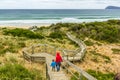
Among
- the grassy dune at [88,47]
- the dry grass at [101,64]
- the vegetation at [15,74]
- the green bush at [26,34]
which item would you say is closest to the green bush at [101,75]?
the grassy dune at [88,47]

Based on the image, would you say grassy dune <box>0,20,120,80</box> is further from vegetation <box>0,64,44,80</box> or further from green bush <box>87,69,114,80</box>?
vegetation <box>0,64,44,80</box>

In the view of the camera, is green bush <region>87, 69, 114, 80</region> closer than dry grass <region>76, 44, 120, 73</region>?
Yes

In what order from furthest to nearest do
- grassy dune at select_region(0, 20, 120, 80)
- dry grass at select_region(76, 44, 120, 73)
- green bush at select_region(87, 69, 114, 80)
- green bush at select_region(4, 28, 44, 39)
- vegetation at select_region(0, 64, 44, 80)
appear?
green bush at select_region(4, 28, 44, 39)
dry grass at select_region(76, 44, 120, 73)
grassy dune at select_region(0, 20, 120, 80)
green bush at select_region(87, 69, 114, 80)
vegetation at select_region(0, 64, 44, 80)

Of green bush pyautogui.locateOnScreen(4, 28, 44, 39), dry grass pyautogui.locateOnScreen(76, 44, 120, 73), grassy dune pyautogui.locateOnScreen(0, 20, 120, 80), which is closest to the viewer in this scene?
grassy dune pyautogui.locateOnScreen(0, 20, 120, 80)

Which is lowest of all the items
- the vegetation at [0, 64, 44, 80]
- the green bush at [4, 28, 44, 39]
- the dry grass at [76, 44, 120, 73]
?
the dry grass at [76, 44, 120, 73]

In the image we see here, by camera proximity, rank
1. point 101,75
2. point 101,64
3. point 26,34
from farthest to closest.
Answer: point 26,34, point 101,64, point 101,75

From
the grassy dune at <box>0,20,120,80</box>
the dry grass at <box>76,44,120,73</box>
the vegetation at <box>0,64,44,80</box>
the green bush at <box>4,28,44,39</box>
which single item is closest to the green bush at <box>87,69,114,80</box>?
the grassy dune at <box>0,20,120,80</box>

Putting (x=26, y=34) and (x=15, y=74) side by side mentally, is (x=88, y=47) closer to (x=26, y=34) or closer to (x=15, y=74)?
(x=26, y=34)

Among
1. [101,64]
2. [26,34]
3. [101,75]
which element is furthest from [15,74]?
[26,34]

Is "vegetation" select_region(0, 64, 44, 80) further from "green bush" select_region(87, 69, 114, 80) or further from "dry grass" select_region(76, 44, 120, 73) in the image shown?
"dry grass" select_region(76, 44, 120, 73)

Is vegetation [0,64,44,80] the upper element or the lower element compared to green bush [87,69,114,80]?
upper

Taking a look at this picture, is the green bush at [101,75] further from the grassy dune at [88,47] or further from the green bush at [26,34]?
the green bush at [26,34]

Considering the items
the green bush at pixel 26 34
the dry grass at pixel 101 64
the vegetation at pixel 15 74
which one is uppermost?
the vegetation at pixel 15 74

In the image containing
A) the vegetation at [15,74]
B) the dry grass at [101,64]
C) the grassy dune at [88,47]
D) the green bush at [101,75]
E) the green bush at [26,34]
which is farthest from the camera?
the green bush at [26,34]
